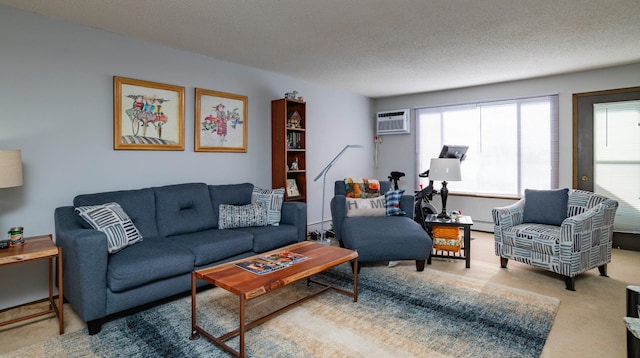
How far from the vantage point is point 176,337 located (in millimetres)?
2195

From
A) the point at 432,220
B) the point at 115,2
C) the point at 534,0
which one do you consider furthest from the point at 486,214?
the point at 115,2

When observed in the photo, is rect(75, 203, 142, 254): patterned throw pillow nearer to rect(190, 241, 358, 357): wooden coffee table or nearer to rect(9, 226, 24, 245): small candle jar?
rect(9, 226, 24, 245): small candle jar

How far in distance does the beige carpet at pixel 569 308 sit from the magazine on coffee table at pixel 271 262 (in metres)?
1.26

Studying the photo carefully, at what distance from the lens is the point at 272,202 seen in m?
3.73

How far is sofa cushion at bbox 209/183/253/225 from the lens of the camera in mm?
3633

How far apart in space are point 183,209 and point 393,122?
4178 mm

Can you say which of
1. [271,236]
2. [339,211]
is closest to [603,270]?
[339,211]

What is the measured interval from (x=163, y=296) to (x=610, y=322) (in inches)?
129

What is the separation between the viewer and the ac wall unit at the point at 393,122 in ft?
20.0

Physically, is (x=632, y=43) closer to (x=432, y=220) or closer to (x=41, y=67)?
(x=432, y=220)

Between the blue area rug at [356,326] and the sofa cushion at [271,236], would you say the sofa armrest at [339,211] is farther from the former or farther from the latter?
the blue area rug at [356,326]

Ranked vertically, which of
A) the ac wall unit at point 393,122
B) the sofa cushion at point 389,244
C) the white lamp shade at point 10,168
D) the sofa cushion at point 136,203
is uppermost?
the ac wall unit at point 393,122

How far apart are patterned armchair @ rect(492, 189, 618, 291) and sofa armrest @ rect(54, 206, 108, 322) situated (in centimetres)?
360

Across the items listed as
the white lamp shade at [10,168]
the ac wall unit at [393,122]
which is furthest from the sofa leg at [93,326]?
the ac wall unit at [393,122]
